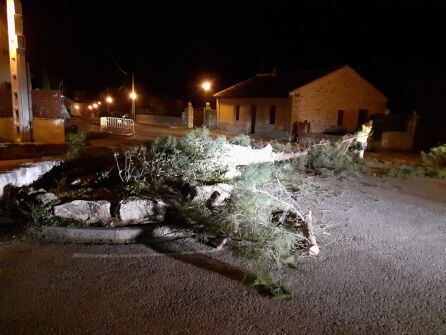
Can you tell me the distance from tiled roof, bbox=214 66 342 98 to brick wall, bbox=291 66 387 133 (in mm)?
597

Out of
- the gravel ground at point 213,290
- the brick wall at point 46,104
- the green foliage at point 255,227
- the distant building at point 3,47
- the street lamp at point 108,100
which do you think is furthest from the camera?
the street lamp at point 108,100

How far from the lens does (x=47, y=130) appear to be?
14.1 m

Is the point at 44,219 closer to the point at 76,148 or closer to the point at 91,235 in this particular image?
the point at 91,235

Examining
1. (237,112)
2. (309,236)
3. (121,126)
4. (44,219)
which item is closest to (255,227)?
(309,236)

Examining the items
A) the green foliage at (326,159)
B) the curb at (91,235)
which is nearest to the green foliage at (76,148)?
the curb at (91,235)

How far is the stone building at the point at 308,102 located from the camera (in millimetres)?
23422

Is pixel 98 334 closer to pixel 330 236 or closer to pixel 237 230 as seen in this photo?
pixel 237 230

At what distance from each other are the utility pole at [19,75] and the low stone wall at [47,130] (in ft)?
0.71

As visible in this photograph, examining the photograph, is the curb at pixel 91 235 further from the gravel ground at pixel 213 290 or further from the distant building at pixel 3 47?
the distant building at pixel 3 47

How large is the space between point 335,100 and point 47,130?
17822mm

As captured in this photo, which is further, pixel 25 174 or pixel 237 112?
pixel 237 112

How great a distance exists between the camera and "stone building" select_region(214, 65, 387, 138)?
76.8 ft

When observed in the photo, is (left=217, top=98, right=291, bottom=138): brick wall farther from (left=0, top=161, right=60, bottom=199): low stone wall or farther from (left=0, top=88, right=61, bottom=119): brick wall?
(left=0, top=161, right=60, bottom=199): low stone wall

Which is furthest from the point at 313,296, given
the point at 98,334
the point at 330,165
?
Result: the point at 330,165
